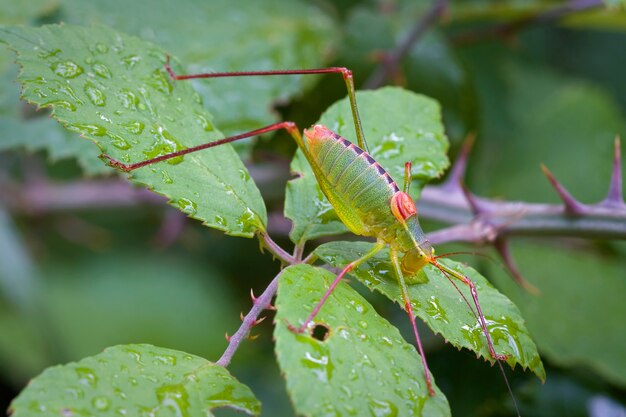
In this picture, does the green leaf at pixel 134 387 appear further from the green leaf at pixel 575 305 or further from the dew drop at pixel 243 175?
the green leaf at pixel 575 305

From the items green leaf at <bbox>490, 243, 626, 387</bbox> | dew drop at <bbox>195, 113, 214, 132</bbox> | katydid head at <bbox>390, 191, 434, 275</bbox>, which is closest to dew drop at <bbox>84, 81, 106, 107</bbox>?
dew drop at <bbox>195, 113, 214, 132</bbox>

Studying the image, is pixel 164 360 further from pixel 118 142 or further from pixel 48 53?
pixel 48 53

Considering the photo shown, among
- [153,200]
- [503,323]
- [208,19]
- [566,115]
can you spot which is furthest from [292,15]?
[503,323]

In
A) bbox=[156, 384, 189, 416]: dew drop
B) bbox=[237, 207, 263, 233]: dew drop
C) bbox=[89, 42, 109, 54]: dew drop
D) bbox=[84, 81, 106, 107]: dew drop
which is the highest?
bbox=[89, 42, 109, 54]: dew drop

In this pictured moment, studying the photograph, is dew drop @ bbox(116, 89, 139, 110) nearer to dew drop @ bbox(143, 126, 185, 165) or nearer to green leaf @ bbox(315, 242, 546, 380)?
dew drop @ bbox(143, 126, 185, 165)

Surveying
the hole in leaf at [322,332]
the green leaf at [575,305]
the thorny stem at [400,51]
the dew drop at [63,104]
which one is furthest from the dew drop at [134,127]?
the green leaf at [575,305]

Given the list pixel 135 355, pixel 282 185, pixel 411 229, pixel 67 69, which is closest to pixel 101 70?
pixel 67 69
